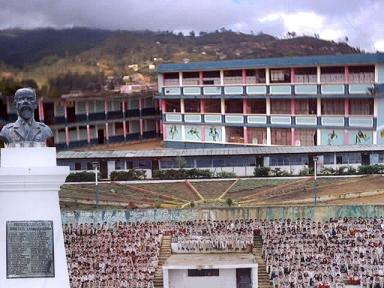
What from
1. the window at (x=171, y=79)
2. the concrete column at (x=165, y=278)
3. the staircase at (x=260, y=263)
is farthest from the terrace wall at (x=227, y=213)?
the window at (x=171, y=79)

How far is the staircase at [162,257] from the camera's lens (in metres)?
20.6

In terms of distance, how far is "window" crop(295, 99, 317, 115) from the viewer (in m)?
39.4

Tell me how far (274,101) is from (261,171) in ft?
30.3

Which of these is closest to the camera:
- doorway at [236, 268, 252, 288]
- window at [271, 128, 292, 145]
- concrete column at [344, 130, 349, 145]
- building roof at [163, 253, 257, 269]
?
building roof at [163, 253, 257, 269]

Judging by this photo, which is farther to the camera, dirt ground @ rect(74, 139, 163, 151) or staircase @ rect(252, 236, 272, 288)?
dirt ground @ rect(74, 139, 163, 151)

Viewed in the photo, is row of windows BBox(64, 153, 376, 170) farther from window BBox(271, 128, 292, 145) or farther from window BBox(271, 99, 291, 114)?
window BBox(271, 99, 291, 114)

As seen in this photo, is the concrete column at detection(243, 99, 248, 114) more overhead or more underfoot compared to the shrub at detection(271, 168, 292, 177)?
more overhead

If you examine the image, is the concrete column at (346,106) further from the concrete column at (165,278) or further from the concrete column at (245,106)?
the concrete column at (165,278)

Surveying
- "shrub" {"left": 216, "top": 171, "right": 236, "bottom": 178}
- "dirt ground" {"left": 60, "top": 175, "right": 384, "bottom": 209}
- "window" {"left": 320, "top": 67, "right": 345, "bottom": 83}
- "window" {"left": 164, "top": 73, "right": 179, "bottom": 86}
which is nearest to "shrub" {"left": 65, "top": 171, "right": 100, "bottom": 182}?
"dirt ground" {"left": 60, "top": 175, "right": 384, "bottom": 209}

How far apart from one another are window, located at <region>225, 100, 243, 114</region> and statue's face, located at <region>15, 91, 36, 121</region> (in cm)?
3002

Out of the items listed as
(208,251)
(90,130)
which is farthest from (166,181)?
(90,130)

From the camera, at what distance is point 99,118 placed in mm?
46500

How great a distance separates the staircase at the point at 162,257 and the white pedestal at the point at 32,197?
8.25 meters

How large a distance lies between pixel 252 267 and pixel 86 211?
8677 millimetres
